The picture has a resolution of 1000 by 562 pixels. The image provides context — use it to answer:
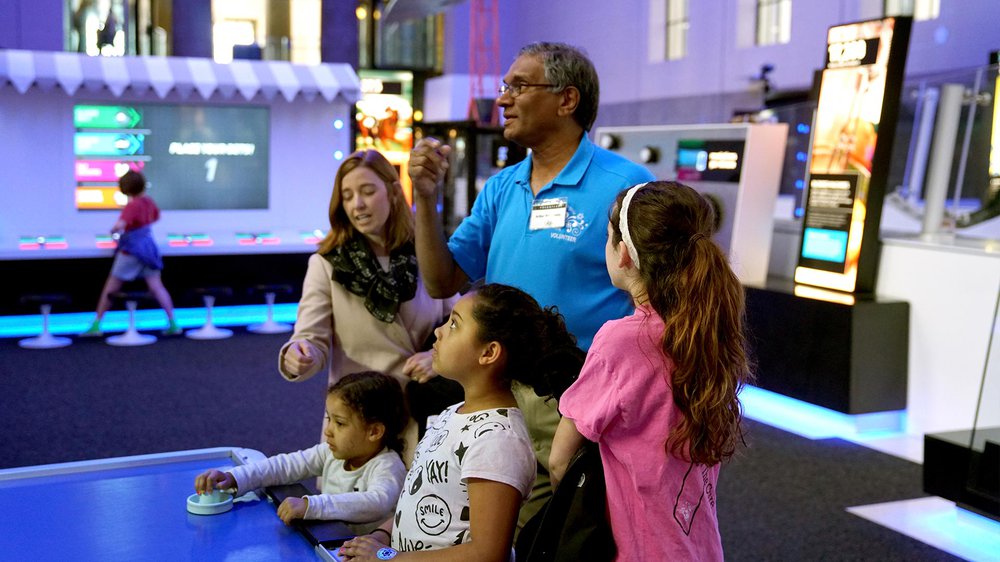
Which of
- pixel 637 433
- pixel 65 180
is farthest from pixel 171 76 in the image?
pixel 637 433

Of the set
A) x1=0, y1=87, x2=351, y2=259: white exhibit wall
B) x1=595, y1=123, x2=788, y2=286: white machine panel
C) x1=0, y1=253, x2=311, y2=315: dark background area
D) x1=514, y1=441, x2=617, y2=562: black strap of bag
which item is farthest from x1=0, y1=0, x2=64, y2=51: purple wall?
x1=514, y1=441, x2=617, y2=562: black strap of bag

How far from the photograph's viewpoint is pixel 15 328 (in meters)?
8.70

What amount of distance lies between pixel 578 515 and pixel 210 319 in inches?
299

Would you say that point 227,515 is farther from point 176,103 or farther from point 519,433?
point 176,103

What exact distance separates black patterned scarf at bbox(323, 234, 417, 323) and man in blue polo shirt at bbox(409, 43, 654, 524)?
0.15 meters

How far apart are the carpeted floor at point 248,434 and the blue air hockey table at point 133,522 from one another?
2079 millimetres

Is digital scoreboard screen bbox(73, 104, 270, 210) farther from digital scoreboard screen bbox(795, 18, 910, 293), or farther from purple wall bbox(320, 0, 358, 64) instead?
purple wall bbox(320, 0, 358, 64)

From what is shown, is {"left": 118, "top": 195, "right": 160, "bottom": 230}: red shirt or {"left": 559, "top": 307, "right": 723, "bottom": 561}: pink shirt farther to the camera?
{"left": 118, "top": 195, "right": 160, "bottom": 230}: red shirt

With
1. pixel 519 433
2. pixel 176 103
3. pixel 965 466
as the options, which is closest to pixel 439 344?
pixel 519 433

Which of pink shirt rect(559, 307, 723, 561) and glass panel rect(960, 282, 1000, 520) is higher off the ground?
pink shirt rect(559, 307, 723, 561)

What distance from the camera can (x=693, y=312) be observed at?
167 centimetres

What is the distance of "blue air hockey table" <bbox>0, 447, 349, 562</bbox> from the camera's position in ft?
6.26

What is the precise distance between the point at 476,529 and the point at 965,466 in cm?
296

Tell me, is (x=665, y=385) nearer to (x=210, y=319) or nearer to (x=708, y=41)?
(x=210, y=319)
